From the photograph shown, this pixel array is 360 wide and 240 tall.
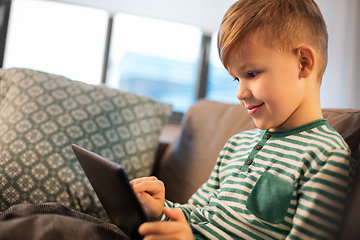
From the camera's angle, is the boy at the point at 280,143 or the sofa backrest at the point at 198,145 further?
the sofa backrest at the point at 198,145

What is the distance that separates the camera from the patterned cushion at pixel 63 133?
869mm

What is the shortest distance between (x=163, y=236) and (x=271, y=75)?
0.37 meters

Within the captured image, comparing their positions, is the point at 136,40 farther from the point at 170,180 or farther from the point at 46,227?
the point at 46,227

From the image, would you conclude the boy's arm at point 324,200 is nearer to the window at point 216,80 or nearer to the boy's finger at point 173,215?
the boy's finger at point 173,215

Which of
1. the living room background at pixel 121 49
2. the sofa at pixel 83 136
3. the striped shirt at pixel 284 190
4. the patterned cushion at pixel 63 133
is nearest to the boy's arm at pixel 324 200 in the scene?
the striped shirt at pixel 284 190

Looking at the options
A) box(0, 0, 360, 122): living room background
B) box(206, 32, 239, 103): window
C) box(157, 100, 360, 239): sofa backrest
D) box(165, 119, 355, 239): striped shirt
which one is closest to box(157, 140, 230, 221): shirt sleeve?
box(165, 119, 355, 239): striped shirt

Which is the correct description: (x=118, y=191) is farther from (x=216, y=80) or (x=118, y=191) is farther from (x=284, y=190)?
(x=216, y=80)

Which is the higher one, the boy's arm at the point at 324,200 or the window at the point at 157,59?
the window at the point at 157,59

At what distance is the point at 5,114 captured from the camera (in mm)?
943

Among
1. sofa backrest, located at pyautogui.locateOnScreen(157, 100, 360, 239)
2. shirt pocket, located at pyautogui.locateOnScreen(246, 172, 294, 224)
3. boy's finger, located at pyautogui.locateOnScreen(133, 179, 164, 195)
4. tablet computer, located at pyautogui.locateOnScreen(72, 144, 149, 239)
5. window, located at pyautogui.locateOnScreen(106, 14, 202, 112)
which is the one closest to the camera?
tablet computer, located at pyautogui.locateOnScreen(72, 144, 149, 239)

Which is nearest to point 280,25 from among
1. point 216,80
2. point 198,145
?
point 198,145

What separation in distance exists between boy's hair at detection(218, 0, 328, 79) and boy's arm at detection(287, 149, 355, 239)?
0.73ft

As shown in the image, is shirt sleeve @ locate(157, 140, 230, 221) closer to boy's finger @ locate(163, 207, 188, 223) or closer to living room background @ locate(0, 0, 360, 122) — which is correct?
boy's finger @ locate(163, 207, 188, 223)

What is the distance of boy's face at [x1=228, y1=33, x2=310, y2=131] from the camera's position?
22.7 inches
